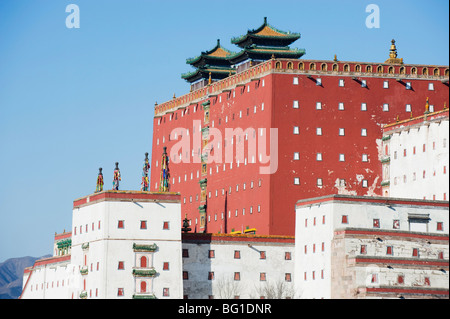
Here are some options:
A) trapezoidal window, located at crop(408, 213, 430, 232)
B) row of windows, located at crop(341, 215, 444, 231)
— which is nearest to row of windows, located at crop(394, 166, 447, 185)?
trapezoidal window, located at crop(408, 213, 430, 232)

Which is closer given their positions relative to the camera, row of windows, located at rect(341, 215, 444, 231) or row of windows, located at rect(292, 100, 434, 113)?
row of windows, located at rect(341, 215, 444, 231)

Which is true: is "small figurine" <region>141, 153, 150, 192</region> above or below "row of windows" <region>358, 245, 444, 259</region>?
above

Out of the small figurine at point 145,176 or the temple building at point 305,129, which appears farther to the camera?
the temple building at point 305,129

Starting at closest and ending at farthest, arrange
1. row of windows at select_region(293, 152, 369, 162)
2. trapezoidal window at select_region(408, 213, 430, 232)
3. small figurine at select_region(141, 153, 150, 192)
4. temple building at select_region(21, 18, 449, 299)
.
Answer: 1. temple building at select_region(21, 18, 449, 299)
2. trapezoidal window at select_region(408, 213, 430, 232)
3. small figurine at select_region(141, 153, 150, 192)
4. row of windows at select_region(293, 152, 369, 162)

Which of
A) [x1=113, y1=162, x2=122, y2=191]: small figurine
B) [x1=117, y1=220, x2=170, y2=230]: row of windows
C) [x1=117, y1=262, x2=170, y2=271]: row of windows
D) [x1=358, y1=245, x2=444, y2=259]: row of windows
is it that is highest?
[x1=113, y1=162, x2=122, y2=191]: small figurine

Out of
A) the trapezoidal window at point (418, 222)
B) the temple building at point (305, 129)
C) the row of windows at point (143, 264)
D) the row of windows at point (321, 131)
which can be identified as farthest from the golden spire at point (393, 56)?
the row of windows at point (143, 264)

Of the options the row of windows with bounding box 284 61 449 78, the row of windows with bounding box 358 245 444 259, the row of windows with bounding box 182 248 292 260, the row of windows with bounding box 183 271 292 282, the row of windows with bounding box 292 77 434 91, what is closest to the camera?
the row of windows with bounding box 358 245 444 259

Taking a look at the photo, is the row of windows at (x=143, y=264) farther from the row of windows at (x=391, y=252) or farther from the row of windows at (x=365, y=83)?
the row of windows at (x=365, y=83)

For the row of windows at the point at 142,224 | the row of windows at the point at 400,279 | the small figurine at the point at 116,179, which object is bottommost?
the row of windows at the point at 400,279

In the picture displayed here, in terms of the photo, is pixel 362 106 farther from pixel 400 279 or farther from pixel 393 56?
pixel 400 279

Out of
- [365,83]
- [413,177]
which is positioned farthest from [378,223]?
[365,83]

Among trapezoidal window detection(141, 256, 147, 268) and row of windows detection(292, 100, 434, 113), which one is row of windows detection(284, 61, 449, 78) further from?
trapezoidal window detection(141, 256, 147, 268)

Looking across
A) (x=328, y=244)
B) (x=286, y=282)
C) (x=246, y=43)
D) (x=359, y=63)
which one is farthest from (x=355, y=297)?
(x=246, y=43)

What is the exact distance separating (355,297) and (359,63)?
33.0 meters
